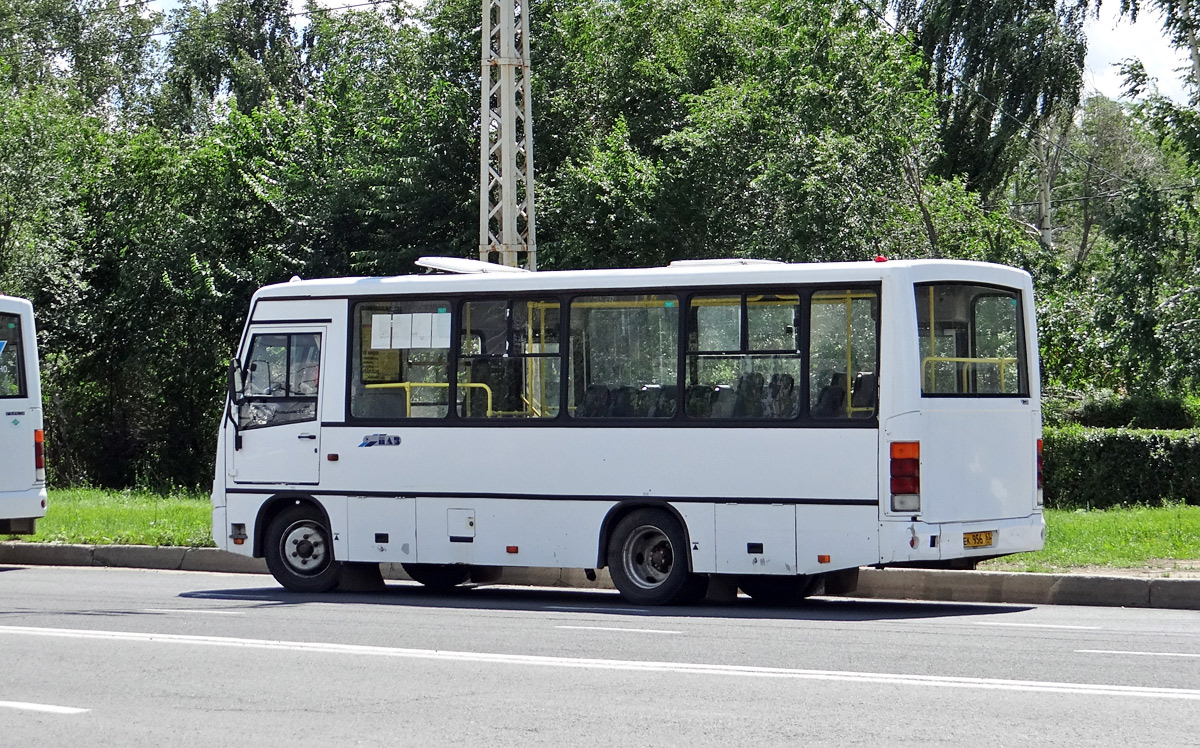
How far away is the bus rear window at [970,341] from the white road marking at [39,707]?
6634mm

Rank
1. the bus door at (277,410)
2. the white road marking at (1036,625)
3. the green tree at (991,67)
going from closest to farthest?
1. the white road marking at (1036,625)
2. the bus door at (277,410)
3. the green tree at (991,67)

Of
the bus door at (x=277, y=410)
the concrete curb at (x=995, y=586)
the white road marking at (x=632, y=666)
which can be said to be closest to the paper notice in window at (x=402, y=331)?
the bus door at (x=277, y=410)

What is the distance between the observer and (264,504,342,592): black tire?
1410 cm

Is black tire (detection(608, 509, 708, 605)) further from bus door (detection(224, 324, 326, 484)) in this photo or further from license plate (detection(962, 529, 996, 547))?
bus door (detection(224, 324, 326, 484))

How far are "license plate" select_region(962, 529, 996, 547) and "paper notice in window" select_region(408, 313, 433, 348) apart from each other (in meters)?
4.82

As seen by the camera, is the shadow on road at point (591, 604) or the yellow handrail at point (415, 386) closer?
the shadow on road at point (591, 604)

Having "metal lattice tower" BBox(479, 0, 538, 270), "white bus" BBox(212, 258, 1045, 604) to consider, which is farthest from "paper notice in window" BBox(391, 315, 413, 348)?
"metal lattice tower" BBox(479, 0, 538, 270)

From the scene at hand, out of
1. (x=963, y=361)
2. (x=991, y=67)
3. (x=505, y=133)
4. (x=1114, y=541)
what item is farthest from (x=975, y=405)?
(x=991, y=67)

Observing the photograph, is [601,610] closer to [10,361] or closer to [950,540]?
[950,540]

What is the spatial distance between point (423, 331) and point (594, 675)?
225 inches

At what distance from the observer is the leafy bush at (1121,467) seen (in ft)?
69.9

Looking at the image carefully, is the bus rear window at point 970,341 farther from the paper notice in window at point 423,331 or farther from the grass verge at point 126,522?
the grass verge at point 126,522

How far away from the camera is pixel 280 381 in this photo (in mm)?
14289

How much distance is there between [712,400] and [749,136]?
48.7 ft
